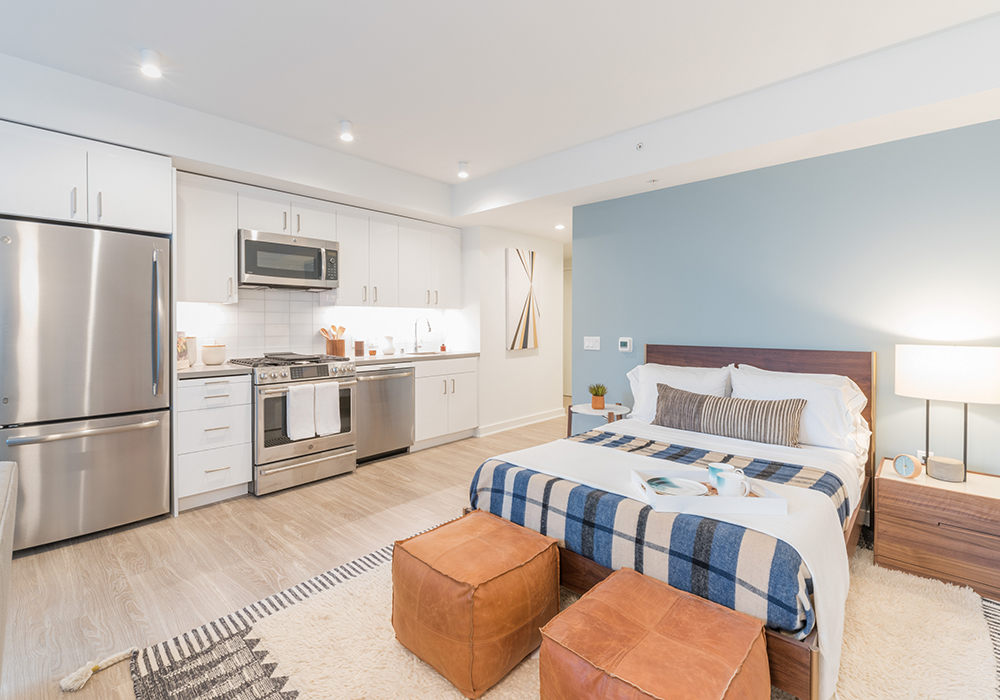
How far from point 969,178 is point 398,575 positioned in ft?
12.2

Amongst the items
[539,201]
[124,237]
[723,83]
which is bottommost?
[124,237]

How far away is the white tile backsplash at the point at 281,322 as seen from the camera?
3.79 metres

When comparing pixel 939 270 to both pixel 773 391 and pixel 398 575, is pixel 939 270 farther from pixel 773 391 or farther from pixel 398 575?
pixel 398 575

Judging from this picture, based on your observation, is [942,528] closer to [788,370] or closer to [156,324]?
[788,370]

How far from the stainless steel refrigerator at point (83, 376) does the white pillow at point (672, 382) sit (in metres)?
3.31

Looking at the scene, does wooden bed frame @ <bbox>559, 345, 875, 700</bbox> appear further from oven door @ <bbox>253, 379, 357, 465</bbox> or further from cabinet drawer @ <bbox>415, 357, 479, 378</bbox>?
oven door @ <bbox>253, 379, 357, 465</bbox>

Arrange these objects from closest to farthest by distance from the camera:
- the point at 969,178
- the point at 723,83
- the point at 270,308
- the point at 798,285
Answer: the point at 969,178 → the point at 723,83 → the point at 798,285 → the point at 270,308

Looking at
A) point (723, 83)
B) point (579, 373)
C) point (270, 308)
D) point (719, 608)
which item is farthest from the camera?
point (579, 373)

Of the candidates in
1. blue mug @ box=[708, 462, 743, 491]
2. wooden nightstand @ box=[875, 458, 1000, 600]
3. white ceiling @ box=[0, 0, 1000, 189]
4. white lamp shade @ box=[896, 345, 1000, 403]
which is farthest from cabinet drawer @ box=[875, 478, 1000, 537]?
white ceiling @ box=[0, 0, 1000, 189]

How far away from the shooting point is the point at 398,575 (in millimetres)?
1841

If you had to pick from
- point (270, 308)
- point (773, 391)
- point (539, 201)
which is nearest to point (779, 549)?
point (773, 391)

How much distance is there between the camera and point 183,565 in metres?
2.52

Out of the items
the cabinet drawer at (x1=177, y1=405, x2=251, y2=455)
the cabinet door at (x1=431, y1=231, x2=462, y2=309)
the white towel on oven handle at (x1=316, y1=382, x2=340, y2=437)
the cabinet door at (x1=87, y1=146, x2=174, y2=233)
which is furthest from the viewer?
the cabinet door at (x1=431, y1=231, x2=462, y2=309)

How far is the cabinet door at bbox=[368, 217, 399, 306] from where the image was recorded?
14.9ft
